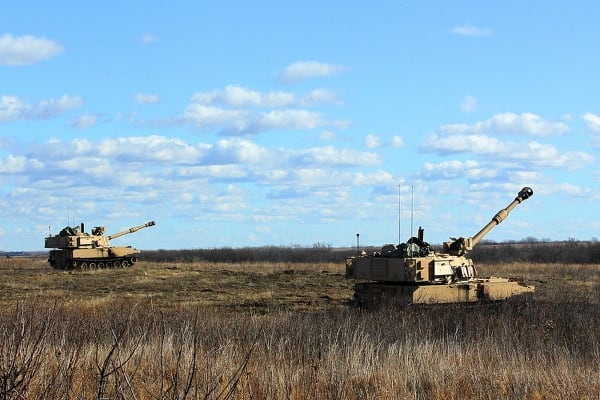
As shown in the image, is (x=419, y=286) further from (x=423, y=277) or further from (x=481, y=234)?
(x=481, y=234)

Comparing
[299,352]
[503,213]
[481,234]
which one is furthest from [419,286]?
[299,352]

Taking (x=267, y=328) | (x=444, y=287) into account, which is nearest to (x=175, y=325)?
(x=267, y=328)

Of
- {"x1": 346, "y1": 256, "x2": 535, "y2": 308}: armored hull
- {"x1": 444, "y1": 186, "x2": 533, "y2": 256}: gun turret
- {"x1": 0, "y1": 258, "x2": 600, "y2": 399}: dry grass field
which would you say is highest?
{"x1": 444, "y1": 186, "x2": 533, "y2": 256}: gun turret

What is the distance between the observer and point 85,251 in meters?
40.0

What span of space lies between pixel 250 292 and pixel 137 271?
10586 mm

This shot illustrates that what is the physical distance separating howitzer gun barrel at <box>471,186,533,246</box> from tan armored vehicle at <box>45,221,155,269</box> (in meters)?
25.4

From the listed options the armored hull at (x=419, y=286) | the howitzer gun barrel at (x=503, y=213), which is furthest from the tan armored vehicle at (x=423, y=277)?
the howitzer gun barrel at (x=503, y=213)

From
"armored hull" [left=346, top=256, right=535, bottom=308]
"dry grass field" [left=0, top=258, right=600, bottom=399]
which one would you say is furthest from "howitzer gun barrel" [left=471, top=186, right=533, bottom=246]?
"dry grass field" [left=0, top=258, right=600, bottom=399]

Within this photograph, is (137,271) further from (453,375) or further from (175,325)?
(453,375)

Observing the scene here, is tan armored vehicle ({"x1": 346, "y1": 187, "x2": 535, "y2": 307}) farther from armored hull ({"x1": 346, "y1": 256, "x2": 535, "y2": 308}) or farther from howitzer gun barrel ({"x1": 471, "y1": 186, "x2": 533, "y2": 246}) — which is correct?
howitzer gun barrel ({"x1": 471, "y1": 186, "x2": 533, "y2": 246})

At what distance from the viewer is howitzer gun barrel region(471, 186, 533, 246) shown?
62.7ft

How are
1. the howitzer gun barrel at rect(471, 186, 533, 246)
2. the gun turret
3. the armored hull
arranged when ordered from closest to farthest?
the armored hull < the gun turret < the howitzer gun barrel at rect(471, 186, 533, 246)

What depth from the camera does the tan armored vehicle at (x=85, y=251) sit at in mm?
39781

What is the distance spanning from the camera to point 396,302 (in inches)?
662
